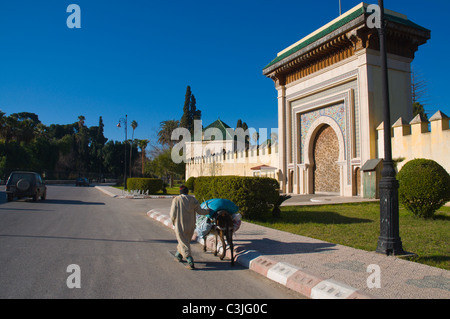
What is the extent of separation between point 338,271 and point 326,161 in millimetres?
18310

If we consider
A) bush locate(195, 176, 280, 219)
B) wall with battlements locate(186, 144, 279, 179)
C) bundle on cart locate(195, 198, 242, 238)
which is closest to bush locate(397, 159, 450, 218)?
bush locate(195, 176, 280, 219)

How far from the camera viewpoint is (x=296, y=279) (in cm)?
468

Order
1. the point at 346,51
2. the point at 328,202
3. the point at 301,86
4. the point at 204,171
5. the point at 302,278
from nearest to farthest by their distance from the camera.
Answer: the point at 302,278 < the point at 328,202 < the point at 346,51 < the point at 301,86 < the point at 204,171

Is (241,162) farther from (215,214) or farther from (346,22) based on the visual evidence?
(215,214)

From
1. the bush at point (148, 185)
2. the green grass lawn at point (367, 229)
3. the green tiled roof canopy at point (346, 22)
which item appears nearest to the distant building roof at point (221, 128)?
the bush at point (148, 185)

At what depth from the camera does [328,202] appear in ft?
52.6

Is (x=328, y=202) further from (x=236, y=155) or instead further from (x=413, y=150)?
(x=236, y=155)

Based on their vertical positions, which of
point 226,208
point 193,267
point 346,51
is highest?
point 346,51

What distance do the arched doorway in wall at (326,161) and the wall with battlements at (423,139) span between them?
4085mm

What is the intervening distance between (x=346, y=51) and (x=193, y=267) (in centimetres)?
1887

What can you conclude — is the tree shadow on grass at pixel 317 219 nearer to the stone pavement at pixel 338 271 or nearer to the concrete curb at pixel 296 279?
the stone pavement at pixel 338 271
